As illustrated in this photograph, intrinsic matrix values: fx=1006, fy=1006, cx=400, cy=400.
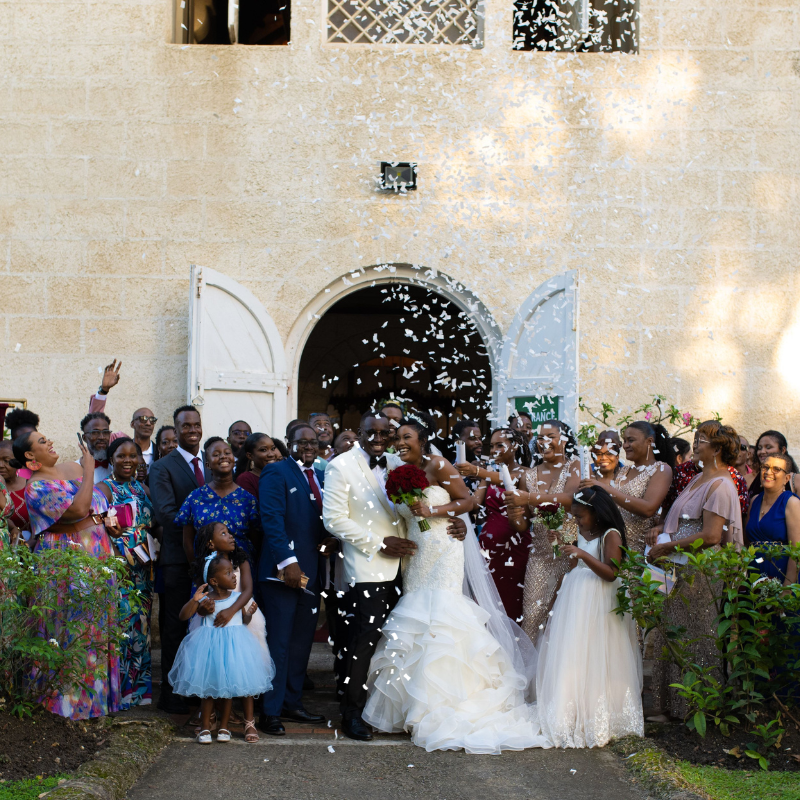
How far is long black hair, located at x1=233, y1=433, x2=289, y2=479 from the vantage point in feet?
21.8

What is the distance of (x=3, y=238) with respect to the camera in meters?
9.76

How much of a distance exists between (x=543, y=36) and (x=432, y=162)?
234 cm

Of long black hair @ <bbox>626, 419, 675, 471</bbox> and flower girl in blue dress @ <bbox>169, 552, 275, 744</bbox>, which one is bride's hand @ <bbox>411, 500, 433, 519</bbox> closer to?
flower girl in blue dress @ <bbox>169, 552, 275, 744</bbox>

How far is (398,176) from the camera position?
384 inches

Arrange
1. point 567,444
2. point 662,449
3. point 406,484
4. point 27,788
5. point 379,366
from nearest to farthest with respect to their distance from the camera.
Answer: point 27,788
point 406,484
point 662,449
point 567,444
point 379,366

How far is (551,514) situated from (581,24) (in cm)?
568

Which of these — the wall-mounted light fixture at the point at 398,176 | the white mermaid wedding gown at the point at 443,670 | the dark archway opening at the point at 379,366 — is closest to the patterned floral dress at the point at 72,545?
the white mermaid wedding gown at the point at 443,670

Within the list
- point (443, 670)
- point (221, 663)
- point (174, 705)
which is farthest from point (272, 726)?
point (443, 670)

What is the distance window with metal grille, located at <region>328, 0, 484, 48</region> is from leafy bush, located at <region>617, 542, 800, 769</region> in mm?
6372

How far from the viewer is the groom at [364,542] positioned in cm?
576

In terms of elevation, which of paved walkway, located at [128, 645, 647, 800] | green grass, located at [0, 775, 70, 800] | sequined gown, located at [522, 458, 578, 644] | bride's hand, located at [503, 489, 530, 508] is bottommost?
paved walkway, located at [128, 645, 647, 800]

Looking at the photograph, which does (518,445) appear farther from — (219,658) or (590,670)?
(219,658)

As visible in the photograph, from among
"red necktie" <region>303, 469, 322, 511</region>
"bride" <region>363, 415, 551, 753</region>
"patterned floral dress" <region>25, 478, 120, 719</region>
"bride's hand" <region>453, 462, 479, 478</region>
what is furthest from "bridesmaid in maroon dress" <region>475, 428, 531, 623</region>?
"patterned floral dress" <region>25, 478, 120, 719</region>

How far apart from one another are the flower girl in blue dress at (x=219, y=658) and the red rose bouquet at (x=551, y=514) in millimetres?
1911
